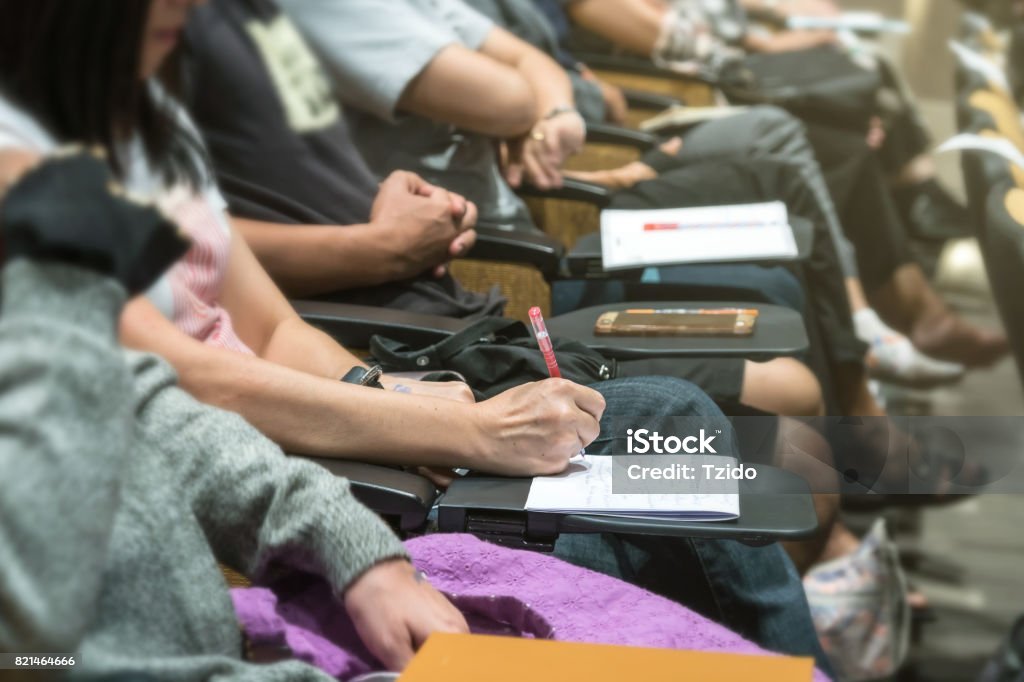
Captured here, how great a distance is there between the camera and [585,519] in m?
1.17

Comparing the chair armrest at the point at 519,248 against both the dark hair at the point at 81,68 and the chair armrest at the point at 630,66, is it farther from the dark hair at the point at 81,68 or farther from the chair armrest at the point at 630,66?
the chair armrest at the point at 630,66

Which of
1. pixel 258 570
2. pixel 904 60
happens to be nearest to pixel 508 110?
pixel 258 570

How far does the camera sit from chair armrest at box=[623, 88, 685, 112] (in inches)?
109

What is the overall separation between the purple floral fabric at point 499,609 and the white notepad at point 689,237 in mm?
535

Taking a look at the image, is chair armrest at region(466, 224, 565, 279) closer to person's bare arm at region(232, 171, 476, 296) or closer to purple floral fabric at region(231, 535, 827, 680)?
person's bare arm at region(232, 171, 476, 296)

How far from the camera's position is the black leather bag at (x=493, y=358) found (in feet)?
4.17

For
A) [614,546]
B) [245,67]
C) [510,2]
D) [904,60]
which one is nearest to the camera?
[245,67]

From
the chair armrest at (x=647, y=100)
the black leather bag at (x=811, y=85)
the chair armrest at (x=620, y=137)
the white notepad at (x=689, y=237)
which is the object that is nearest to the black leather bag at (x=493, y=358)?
the white notepad at (x=689, y=237)

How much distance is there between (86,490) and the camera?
0.79 m

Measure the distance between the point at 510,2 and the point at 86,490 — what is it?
114 centimetres

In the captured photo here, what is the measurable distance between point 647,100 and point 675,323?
1.42m

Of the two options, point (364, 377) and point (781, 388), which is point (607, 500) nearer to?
point (364, 377)

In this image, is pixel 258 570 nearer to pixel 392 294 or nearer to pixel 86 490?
pixel 86 490

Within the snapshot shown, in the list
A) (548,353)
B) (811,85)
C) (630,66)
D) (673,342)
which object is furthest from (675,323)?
(811,85)
